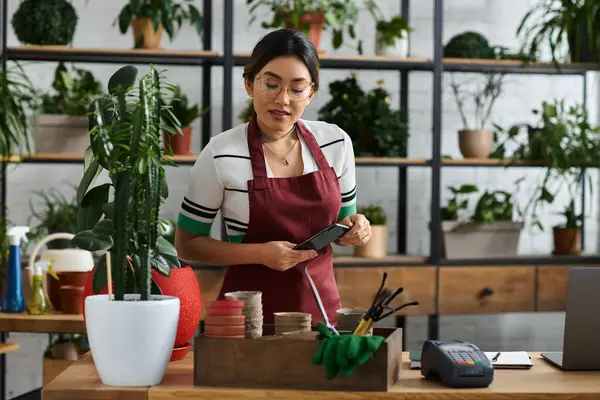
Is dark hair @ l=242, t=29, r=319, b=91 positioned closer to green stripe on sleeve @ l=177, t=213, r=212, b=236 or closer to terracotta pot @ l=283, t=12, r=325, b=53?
green stripe on sleeve @ l=177, t=213, r=212, b=236

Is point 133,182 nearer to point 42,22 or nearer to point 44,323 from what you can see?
point 44,323

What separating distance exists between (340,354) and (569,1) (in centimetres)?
338

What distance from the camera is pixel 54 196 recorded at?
462cm

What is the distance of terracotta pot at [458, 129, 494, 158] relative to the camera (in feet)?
15.4

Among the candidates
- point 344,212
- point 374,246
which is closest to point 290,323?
point 344,212

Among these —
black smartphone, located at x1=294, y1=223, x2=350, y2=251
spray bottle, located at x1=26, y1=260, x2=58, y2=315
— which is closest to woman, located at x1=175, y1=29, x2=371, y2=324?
black smartphone, located at x1=294, y1=223, x2=350, y2=251

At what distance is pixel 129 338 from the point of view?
6.01ft

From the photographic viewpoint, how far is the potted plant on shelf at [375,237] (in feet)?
15.1

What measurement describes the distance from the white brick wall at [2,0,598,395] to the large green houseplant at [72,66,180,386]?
3002mm

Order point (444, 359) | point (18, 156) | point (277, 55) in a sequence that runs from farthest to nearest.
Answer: point (18, 156), point (277, 55), point (444, 359)

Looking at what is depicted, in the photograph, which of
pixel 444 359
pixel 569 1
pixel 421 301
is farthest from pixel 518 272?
pixel 444 359

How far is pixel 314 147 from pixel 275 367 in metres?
0.91

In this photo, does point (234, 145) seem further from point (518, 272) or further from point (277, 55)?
point (518, 272)

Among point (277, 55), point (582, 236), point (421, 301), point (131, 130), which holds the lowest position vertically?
point (421, 301)
